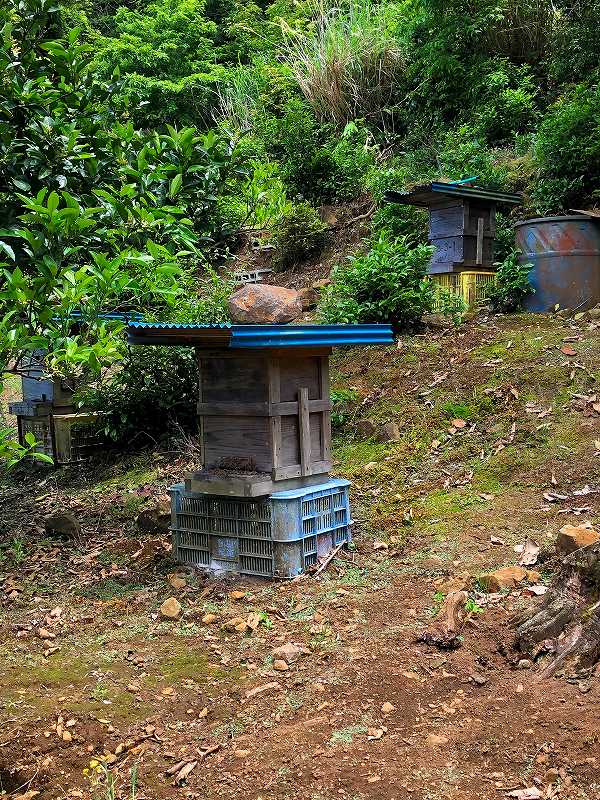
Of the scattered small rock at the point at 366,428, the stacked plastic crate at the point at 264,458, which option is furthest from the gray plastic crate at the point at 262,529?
the scattered small rock at the point at 366,428

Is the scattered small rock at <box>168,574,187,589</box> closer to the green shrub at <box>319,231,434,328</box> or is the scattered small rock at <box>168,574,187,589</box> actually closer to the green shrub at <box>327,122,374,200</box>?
the green shrub at <box>319,231,434,328</box>

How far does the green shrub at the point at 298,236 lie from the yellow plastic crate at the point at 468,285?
12.0 ft

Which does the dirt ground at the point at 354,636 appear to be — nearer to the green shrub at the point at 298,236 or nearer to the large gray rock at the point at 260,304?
the large gray rock at the point at 260,304

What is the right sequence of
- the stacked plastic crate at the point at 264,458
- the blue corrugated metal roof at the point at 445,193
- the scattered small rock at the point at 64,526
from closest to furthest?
the stacked plastic crate at the point at 264,458 → the scattered small rock at the point at 64,526 → the blue corrugated metal roof at the point at 445,193

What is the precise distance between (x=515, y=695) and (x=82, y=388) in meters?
7.23

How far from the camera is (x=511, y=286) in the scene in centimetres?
1009

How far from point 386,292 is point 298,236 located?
14.8 feet

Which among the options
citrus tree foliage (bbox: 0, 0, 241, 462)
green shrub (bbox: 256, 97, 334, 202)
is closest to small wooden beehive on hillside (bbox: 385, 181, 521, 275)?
green shrub (bbox: 256, 97, 334, 202)

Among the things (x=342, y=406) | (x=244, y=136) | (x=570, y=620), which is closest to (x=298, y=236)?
(x=244, y=136)

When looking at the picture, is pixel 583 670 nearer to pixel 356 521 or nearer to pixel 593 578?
pixel 593 578

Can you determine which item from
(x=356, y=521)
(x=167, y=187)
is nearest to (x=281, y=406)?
(x=356, y=521)

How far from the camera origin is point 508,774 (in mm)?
2859

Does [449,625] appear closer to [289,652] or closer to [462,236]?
[289,652]

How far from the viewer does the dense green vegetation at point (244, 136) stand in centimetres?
462
